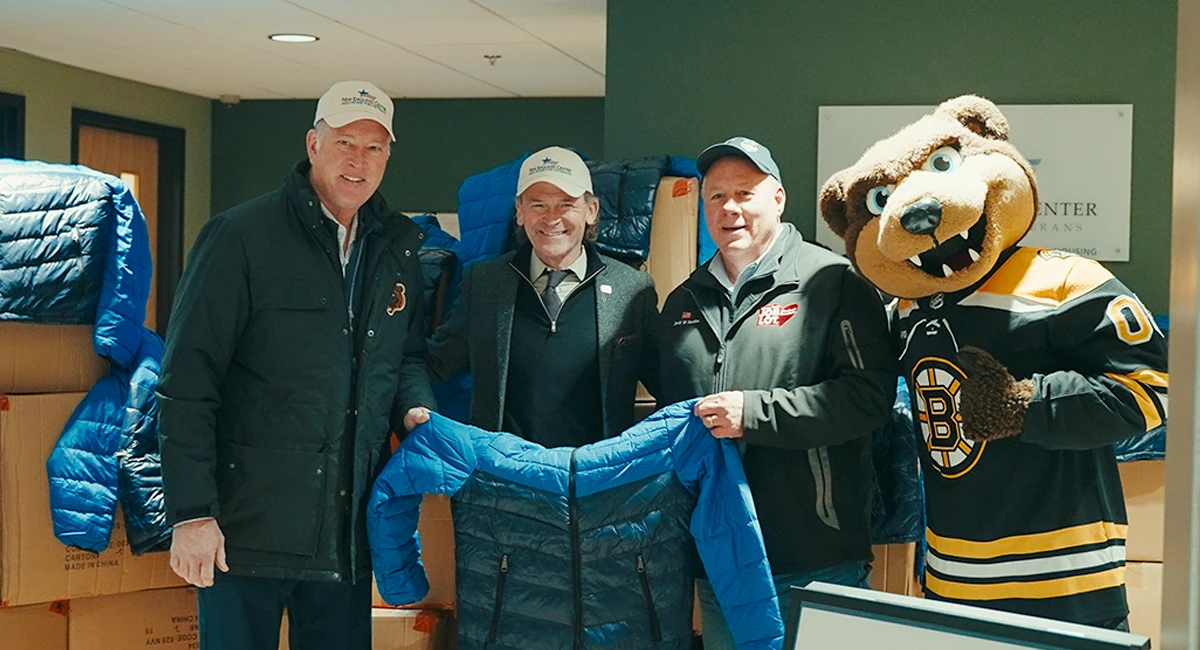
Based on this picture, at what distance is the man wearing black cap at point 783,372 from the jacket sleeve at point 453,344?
0.53 meters

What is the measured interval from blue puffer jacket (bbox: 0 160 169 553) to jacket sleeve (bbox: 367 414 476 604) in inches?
31.6

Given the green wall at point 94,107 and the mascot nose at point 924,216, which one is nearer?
the mascot nose at point 924,216

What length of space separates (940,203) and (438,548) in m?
1.49

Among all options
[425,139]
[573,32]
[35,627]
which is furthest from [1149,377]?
[425,139]

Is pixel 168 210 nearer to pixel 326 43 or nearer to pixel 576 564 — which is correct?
pixel 326 43

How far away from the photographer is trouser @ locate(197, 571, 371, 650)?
208cm

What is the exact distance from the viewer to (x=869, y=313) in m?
2.05

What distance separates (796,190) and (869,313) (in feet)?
5.75

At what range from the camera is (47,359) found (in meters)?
2.73

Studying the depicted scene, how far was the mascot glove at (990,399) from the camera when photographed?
1.73 metres

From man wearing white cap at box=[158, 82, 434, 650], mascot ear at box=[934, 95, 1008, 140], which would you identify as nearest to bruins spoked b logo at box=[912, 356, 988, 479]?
mascot ear at box=[934, 95, 1008, 140]

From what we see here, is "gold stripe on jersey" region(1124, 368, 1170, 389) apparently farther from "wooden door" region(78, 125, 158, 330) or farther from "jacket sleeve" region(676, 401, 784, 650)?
"wooden door" region(78, 125, 158, 330)

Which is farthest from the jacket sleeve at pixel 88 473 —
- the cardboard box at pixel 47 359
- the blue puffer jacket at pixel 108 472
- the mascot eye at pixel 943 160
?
the mascot eye at pixel 943 160

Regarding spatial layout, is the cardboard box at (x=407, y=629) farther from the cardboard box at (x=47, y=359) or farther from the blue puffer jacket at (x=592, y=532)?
the cardboard box at (x=47, y=359)
